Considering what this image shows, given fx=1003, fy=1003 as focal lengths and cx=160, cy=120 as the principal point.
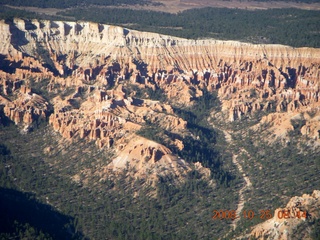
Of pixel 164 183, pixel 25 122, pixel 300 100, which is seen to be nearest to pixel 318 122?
pixel 300 100

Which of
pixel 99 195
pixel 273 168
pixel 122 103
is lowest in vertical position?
pixel 99 195

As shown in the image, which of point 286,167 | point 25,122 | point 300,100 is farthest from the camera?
point 300,100

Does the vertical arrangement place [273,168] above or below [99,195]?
above

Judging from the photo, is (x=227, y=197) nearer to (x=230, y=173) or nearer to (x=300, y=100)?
(x=230, y=173)
